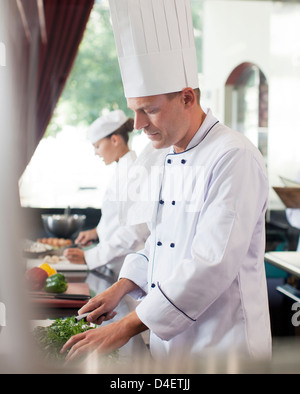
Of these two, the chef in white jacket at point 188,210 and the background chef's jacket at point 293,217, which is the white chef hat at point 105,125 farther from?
the chef in white jacket at point 188,210

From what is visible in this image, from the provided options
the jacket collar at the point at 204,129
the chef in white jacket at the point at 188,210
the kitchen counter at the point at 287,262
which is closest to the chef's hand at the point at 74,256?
the kitchen counter at the point at 287,262

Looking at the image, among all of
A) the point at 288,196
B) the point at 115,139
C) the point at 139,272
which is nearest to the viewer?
the point at 139,272

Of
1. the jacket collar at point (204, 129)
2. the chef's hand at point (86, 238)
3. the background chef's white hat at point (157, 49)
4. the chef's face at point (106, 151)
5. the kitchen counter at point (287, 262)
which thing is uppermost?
A: the background chef's white hat at point (157, 49)

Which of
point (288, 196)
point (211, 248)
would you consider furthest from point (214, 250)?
point (288, 196)

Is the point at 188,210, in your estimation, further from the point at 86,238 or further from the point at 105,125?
the point at 86,238

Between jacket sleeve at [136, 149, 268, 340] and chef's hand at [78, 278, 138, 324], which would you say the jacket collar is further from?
chef's hand at [78, 278, 138, 324]

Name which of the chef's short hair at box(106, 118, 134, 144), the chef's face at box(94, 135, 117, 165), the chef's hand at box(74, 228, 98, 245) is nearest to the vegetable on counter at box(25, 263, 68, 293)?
the chef's face at box(94, 135, 117, 165)

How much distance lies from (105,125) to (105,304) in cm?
85

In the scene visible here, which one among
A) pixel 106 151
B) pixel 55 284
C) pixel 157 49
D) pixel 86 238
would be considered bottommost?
pixel 86 238

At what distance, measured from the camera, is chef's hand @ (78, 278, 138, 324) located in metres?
0.76

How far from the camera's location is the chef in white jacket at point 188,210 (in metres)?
0.64

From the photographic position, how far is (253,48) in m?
0.89

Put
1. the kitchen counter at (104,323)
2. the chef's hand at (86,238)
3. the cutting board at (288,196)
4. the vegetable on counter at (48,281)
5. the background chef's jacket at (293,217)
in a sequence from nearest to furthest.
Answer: the kitchen counter at (104,323)
the vegetable on counter at (48,281)
the cutting board at (288,196)
the background chef's jacket at (293,217)
the chef's hand at (86,238)

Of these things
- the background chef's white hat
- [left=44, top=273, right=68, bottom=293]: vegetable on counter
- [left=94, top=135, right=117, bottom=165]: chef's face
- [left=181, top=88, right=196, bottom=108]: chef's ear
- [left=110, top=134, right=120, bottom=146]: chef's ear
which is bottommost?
[left=44, top=273, right=68, bottom=293]: vegetable on counter
